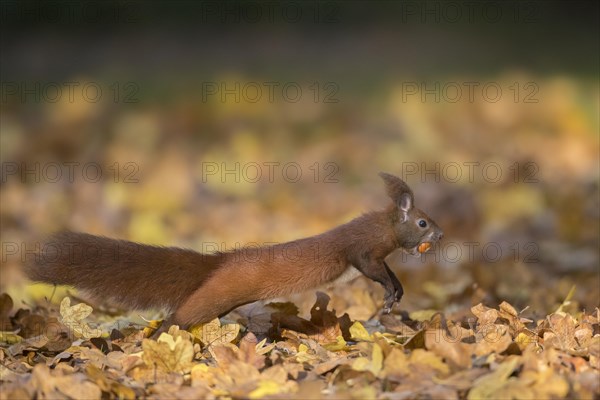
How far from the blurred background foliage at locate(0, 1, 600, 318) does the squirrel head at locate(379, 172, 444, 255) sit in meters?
0.69

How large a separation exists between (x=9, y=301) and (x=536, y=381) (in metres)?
3.07

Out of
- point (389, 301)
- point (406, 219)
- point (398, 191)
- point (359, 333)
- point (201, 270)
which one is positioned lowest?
point (359, 333)

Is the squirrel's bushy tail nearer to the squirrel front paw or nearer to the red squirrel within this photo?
the red squirrel

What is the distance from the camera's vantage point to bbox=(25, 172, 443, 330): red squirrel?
16.4 feet

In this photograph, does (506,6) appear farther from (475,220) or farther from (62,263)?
(62,263)

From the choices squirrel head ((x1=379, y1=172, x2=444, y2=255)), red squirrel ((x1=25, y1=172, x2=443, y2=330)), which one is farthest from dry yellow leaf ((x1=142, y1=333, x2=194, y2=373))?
squirrel head ((x1=379, y1=172, x2=444, y2=255))

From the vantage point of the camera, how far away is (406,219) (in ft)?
17.8

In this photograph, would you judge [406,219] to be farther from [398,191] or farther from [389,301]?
[389,301]

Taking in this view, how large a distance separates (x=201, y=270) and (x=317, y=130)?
867 cm

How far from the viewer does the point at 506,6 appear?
61.6 feet

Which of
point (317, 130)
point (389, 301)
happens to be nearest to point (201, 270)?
point (389, 301)

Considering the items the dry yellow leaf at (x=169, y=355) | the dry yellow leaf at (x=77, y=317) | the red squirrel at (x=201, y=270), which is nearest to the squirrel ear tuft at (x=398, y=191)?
the red squirrel at (x=201, y=270)

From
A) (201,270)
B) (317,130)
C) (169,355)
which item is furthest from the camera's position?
(317,130)

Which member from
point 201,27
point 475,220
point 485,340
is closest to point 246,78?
point 201,27
